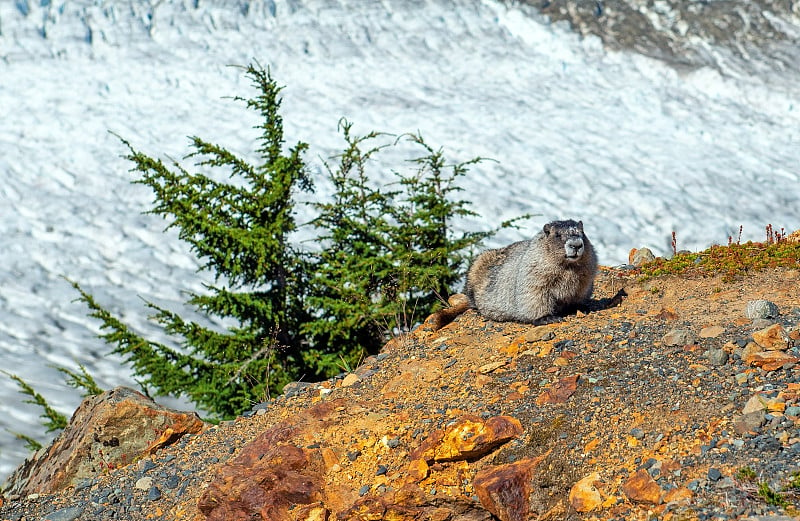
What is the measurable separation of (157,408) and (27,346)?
33.1ft

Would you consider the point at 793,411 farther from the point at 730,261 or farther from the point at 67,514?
the point at 67,514

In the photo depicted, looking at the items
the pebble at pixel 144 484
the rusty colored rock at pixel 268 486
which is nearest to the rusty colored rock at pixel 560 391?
the rusty colored rock at pixel 268 486

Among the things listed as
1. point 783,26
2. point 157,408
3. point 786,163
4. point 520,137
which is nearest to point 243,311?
point 157,408

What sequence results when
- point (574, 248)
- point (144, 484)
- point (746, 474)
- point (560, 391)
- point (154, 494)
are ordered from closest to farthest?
point (746, 474), point (560, 391), point (154, 494), point (144, 484), point (574, 248)

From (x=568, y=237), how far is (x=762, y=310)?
80.1 inches

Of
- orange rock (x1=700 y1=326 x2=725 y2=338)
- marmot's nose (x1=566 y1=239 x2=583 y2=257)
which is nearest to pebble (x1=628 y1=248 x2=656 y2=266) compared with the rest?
marmot's nose (x1=566 y1=239 x2=583 y2=257)

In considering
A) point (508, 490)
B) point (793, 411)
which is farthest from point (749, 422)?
point (508, 490)

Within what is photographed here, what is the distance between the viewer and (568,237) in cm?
831

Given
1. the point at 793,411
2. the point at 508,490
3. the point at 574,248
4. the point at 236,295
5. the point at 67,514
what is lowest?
the point at 67,514

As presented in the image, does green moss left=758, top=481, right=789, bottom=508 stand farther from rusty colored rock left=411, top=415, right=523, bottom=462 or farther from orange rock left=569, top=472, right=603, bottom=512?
rusty colored rock left=411, top=415, right=523, bottom=462

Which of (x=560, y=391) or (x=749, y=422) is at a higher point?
(x=749, y=422)

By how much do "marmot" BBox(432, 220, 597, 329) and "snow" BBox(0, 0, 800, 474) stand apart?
9965 millimetres

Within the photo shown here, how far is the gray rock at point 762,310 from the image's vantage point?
6.94 m

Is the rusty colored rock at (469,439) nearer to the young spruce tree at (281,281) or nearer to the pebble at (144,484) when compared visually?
the pebble at (144,484)
